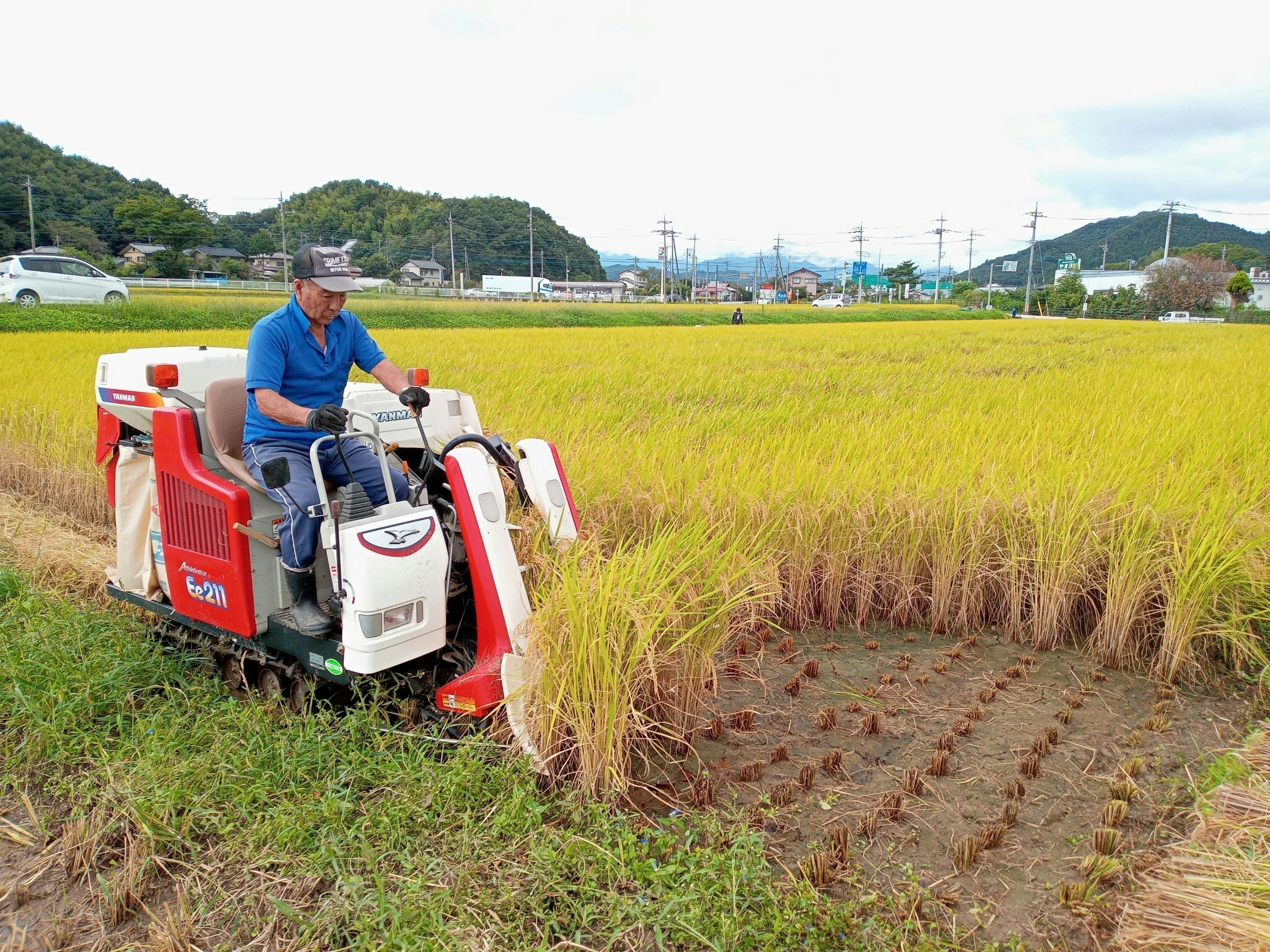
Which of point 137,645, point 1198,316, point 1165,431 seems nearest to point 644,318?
point 1165,431

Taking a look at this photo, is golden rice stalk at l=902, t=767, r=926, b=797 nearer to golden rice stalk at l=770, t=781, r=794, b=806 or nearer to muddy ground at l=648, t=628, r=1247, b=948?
muddy ground at l=648, t=628, r=1247, b=948

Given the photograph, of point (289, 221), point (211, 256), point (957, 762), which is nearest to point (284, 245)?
point (289, 221)

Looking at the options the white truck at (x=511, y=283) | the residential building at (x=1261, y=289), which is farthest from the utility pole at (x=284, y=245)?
the residential building at (x=1261, y=289)

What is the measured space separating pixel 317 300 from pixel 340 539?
0.99 metres

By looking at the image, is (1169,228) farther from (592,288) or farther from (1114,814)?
(1114,814)

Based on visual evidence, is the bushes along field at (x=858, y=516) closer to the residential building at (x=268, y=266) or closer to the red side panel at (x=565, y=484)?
the red side panel at (x=565, y=484)

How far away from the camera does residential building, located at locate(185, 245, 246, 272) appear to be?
142 feet

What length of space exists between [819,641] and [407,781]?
6.30 ft

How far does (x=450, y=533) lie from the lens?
2.75m

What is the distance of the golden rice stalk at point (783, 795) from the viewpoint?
2.37m

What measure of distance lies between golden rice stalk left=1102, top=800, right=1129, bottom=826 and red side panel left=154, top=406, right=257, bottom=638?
2746mm

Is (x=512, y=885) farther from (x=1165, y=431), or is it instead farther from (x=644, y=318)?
(x=644, y=318)

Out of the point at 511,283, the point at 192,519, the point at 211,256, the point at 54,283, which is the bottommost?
the point at 192,519

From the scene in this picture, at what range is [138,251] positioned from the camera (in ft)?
136
